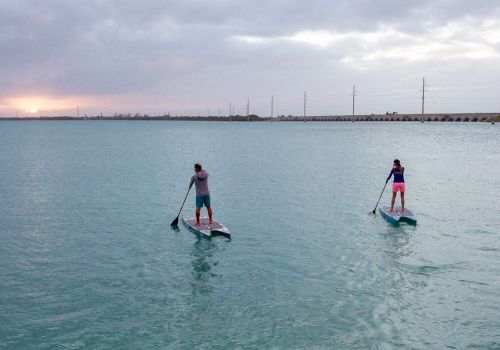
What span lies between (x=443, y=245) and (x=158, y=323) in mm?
11237

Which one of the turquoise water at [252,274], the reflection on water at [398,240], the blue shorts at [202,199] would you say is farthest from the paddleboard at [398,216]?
the blue shorts at [202,199]

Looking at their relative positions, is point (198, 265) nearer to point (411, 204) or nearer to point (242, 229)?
point (242, 229)

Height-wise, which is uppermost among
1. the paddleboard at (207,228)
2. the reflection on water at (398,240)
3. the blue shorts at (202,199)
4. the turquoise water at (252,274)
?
the blue shorts at (202,199)

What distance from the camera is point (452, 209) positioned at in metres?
24.9

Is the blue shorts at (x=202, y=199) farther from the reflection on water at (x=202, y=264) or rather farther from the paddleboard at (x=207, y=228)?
the reflection on water at (x=202, y=264)

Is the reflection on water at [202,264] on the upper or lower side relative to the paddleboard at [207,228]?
lower

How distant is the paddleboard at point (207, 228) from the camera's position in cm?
1841

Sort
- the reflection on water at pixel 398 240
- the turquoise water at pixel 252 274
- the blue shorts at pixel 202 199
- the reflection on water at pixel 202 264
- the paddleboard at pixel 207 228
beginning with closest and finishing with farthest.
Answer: the turquoise water at pixel 252 274
the reflection on water at pixel 202 264
the reflection on water at pixel 398 240
the paddleboard at pixel 207 228
the blue shorts at pixel 202 199

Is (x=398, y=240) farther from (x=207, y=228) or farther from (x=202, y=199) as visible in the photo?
(x=202, y=199)

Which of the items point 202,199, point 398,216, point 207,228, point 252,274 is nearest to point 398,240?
point 398,216

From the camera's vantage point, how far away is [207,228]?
61.9 ft

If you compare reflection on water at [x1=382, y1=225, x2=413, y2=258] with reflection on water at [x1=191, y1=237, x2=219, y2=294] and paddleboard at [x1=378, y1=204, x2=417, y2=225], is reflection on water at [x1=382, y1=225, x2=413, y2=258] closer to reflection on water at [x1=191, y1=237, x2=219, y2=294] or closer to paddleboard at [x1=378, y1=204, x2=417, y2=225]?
paddleboard at [x1=378, y1=204, x2=417, y2=225]

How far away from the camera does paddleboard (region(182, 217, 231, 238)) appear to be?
18.4 m

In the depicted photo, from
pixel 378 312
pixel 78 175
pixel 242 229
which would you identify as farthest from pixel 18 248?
pixel 78 175
